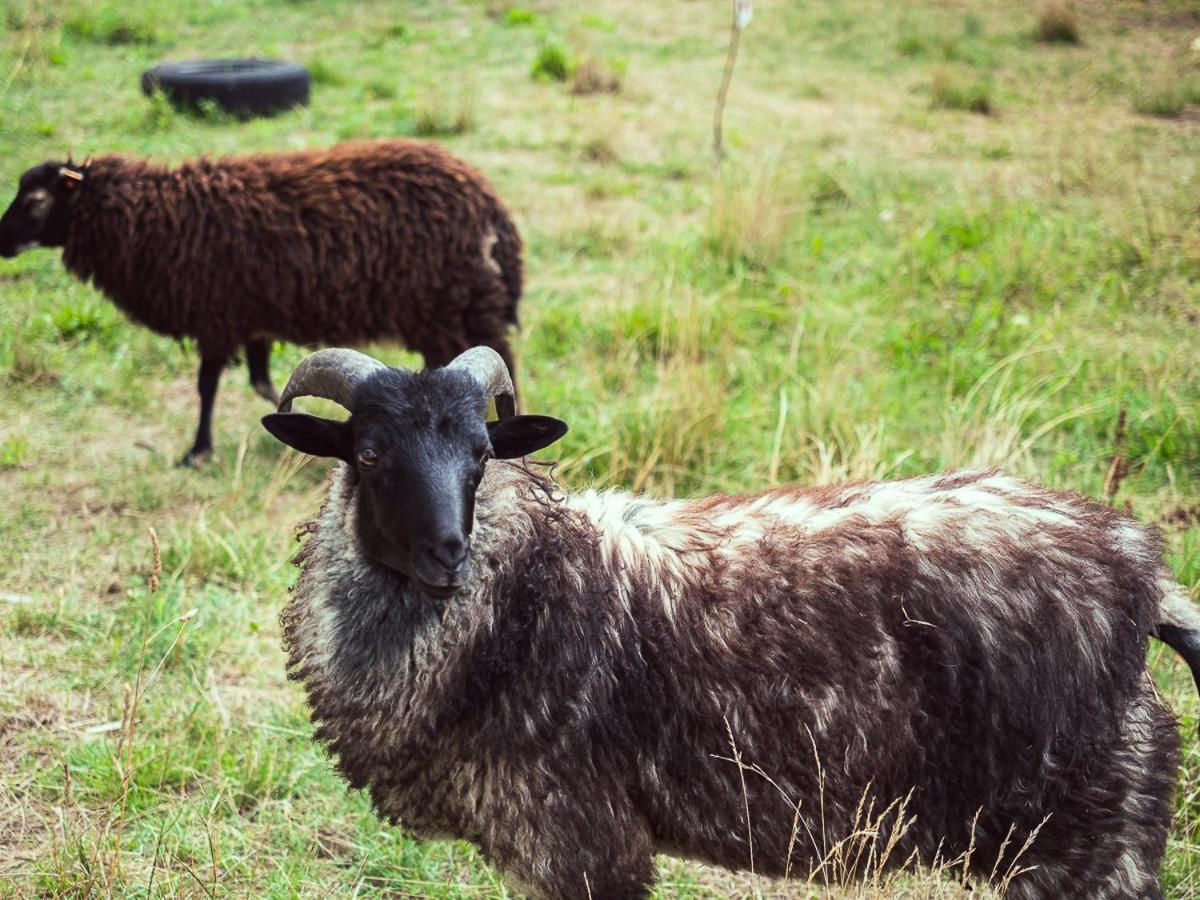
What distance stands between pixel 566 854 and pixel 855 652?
2.84ft

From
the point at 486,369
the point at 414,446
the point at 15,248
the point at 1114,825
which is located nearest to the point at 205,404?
the point at 15,248

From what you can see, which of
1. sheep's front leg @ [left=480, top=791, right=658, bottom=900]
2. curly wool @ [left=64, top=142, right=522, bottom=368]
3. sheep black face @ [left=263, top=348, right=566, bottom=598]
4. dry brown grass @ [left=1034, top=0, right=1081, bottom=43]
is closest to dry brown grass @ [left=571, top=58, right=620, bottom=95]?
curly wool @ [left=64, top=142, right=522, bottom=368]

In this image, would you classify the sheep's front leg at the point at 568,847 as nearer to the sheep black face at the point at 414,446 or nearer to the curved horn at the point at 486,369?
the sheep black face at the point at 414,446

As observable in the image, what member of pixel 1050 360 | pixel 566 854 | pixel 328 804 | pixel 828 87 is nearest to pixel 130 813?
pixel 328 804

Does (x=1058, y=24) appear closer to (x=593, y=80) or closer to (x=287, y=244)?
(x=593, y=80)

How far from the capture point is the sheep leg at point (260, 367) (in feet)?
21.0

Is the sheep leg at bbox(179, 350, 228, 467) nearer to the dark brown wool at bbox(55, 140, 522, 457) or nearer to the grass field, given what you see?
the dark brown wool at bbox(55, 140, 522, 457)

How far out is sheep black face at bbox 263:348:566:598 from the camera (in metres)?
2.56

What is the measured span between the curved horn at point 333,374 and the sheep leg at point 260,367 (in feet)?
11.9

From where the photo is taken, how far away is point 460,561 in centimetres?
254

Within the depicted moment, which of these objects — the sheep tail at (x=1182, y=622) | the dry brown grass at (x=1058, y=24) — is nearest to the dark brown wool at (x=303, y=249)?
the sheep tail at (x=1182, y=622)

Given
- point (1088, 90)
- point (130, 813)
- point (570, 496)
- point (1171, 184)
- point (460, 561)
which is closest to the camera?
point (460, 561)

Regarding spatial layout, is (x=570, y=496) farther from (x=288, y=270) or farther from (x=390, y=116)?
(x=390, y=116)

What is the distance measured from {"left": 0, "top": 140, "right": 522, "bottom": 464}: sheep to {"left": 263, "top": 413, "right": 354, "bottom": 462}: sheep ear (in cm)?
321
